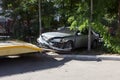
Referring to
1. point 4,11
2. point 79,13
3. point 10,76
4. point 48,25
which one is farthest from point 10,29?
point 10,76

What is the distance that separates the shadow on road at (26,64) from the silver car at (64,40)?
787 millimetres

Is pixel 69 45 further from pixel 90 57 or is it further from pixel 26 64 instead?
pixel 26 64

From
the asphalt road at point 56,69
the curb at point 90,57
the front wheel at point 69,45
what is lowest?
the asphalt road at point 56,69

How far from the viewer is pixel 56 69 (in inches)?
375

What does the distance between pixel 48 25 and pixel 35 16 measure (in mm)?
1296

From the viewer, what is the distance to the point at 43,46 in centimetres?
1247

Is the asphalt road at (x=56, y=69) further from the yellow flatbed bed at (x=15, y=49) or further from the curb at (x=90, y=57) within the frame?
the yellow flatbed bed at (x=15, y=49)

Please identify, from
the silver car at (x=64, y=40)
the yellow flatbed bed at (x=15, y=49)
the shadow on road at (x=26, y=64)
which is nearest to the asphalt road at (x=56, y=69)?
the shadow on road at (x=26, y=64)

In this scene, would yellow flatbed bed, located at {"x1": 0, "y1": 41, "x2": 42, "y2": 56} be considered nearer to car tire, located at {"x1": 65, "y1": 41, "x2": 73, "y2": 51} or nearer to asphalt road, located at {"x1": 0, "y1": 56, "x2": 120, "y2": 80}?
asphalt road, located at {"x1": 0, "y1": 56, "x2": 120, "y2": 80}

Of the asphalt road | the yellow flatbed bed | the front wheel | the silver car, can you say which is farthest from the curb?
the yellow flatbed bed

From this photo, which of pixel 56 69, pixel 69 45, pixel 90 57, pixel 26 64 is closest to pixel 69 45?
pixel 69 45

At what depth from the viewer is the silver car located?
12211 millimetres

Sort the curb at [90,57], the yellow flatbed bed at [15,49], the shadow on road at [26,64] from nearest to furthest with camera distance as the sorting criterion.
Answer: the shadow on road at [26,64]
the yellow flatbed bed at [15,49]
the curb at [90,57]

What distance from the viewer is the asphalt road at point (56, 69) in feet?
28.0
